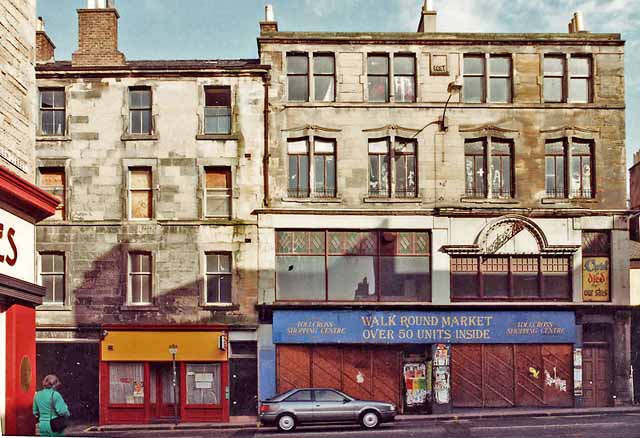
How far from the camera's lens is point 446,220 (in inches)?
1099

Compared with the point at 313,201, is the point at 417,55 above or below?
above

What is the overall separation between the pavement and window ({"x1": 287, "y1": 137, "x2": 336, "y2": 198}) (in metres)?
8.52

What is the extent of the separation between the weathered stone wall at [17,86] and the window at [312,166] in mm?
16079

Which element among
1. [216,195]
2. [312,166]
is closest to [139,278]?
[216,195]

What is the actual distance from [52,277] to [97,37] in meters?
9.05

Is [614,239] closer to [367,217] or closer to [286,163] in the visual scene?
[367,217]

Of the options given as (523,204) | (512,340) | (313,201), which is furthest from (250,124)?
(512,340)

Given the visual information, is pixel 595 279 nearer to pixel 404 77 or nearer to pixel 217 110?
pixel 404 77

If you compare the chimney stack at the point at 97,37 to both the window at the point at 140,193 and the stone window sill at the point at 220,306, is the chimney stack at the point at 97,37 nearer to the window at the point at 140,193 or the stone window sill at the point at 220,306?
the window at the point at 140,193

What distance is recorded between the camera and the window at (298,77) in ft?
93.1

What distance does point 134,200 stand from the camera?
2772 cm

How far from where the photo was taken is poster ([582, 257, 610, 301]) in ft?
92.2

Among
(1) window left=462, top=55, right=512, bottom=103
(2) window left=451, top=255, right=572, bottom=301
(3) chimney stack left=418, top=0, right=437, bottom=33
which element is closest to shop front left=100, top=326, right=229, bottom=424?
(2) window left=451, top=255, right=572, bottom=301

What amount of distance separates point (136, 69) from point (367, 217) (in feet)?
33.2
